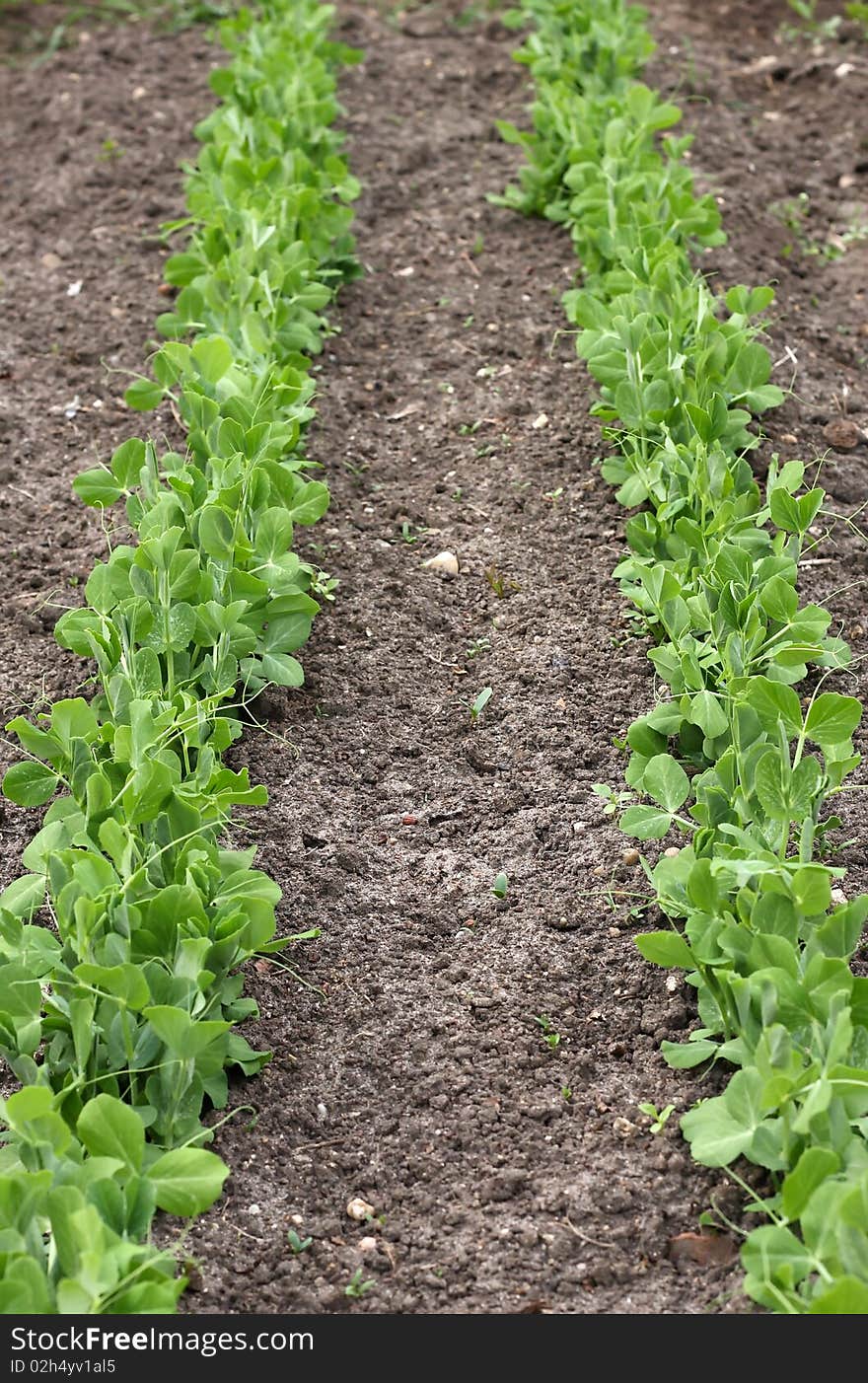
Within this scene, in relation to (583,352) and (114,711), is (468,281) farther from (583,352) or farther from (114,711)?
(114,711)

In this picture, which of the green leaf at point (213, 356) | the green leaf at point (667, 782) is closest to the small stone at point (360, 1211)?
the green leaf at point (667, 782)

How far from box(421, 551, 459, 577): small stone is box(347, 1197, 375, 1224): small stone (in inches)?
67.9

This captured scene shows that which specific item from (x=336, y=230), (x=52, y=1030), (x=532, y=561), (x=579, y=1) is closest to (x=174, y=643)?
(x=52, y=1030)

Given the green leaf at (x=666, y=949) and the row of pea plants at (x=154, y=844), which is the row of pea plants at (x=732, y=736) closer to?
the green leaf at (x=666, y=949)

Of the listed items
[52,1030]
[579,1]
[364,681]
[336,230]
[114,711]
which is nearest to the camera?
[52,1030]

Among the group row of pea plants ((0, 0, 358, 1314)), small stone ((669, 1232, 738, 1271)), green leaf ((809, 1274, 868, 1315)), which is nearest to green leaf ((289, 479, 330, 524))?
row of pea plants ((0, 0, 358, 1314))

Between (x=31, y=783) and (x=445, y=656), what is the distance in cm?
110

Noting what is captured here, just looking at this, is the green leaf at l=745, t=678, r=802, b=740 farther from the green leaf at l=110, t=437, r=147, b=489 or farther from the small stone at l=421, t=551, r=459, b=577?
the green leaf at l=110, t=437, r=147, b=489

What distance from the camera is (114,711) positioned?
2.76 meters

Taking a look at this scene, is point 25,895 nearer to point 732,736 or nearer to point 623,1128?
point 623,1128

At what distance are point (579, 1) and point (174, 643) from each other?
3.67 metres

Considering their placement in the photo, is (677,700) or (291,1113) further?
(677,700)

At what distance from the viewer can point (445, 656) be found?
11.4 ft

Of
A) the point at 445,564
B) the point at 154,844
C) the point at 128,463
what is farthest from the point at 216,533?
the point at 445,564
